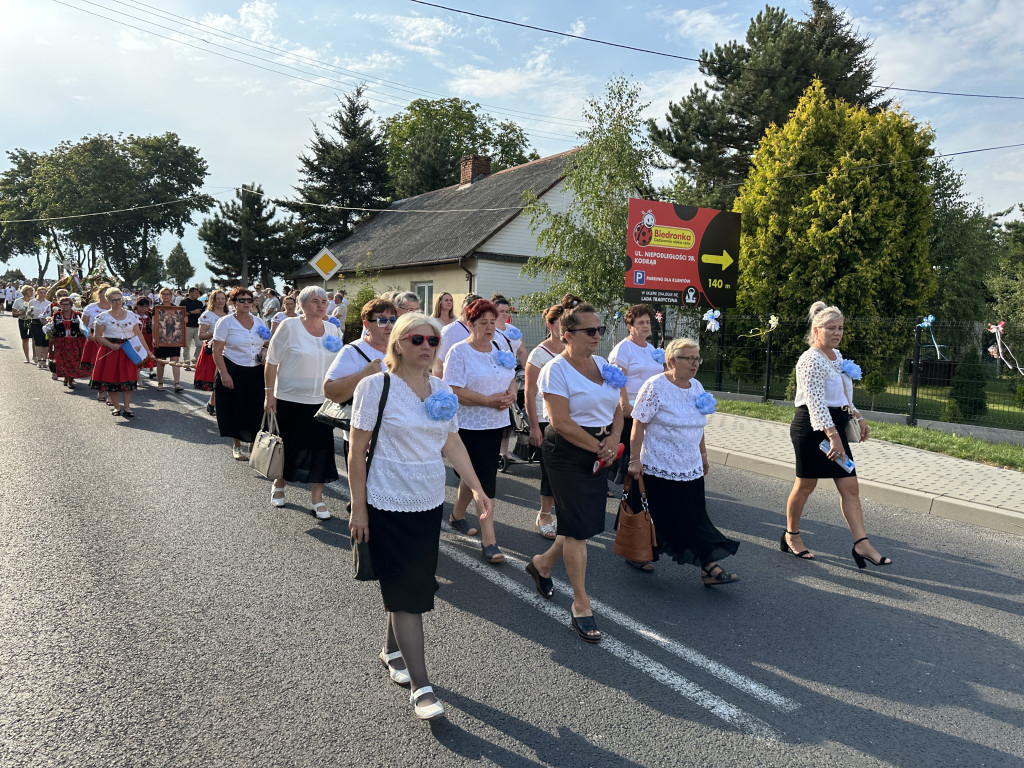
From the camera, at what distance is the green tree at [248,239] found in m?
43.5

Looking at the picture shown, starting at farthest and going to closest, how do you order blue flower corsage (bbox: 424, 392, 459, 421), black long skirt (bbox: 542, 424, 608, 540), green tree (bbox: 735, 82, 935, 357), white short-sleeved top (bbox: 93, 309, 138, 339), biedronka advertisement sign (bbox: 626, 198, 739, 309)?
green tree (bbox: 735, 82, 935, 357), biedronka advertisement sign (bbox: 626, 198, 739, 309), white short-sleeved top (bbox: 93, 309, 138, 339), black long skirt (bbox: 542, 424, 608, 540), blue flower corsage (bbox: 424, 392, 459, 421)

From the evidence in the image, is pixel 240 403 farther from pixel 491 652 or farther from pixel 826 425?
pixel 826 425

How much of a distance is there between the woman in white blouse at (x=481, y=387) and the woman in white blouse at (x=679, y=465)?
116 cm

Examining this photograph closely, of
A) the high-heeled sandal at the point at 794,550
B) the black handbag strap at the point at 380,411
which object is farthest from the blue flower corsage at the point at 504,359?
the high-heeled sandal at the point at 794,550

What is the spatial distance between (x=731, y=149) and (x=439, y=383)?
29891 mm

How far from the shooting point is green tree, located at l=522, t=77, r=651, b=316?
17906mm

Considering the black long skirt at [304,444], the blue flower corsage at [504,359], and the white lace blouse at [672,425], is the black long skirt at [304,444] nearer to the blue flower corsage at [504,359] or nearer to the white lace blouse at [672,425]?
the blue flower corsage at [504,359]

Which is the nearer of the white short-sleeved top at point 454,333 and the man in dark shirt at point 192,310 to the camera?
the white short-sleeved top at point 454,333

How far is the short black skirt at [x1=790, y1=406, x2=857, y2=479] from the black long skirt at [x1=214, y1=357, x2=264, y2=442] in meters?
5.76

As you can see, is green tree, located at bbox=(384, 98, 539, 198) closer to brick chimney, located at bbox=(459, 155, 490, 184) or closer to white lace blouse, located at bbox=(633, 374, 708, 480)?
brick chimney, located at bbox=(459, 155, 490, 184)

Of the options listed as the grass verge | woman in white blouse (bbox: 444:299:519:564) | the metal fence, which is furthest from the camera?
the metal fence

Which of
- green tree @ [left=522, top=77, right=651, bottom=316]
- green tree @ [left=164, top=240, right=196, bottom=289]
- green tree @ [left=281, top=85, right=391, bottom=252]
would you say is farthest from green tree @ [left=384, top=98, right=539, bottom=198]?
green tree @ [left=164, top=240, right=196, bottom=289]

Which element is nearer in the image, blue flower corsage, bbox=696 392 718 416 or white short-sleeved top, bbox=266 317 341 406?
blue flower corsage, bbox=696 392 718 416

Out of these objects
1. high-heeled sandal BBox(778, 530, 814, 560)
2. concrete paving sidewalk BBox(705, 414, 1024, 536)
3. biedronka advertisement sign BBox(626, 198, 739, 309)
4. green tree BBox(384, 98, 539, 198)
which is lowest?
high-heeled sandal BBox(778, 530, 814, 560)
